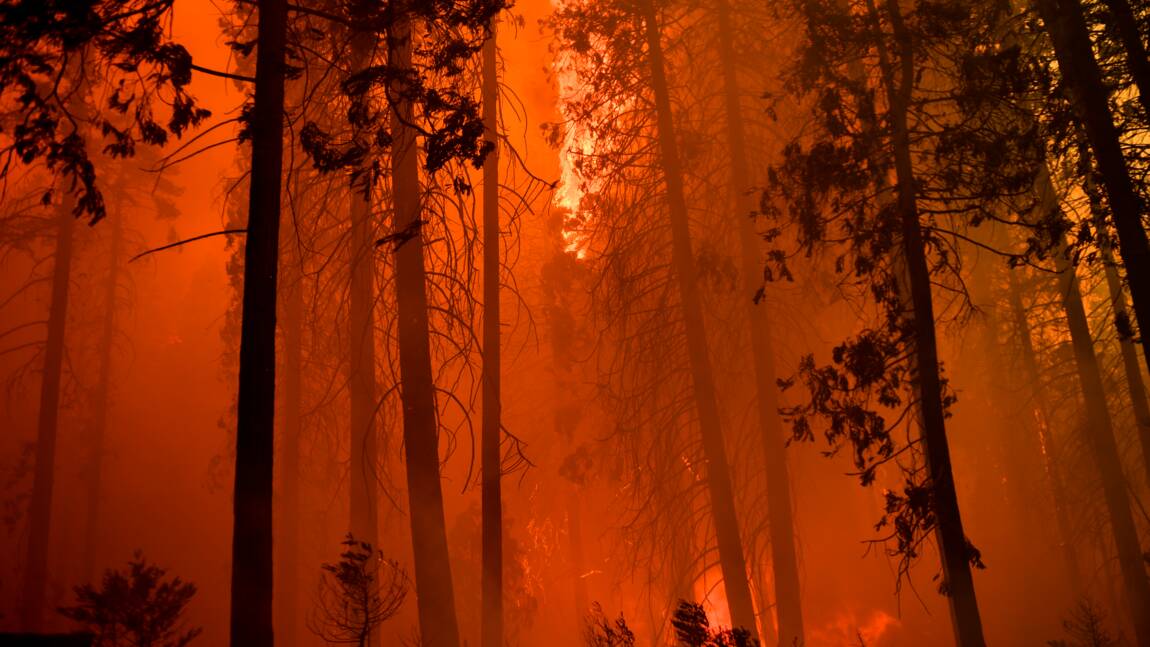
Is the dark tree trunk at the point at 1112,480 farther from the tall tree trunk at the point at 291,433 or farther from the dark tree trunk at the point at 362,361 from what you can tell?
the tall tree trunk at the point at 291,433

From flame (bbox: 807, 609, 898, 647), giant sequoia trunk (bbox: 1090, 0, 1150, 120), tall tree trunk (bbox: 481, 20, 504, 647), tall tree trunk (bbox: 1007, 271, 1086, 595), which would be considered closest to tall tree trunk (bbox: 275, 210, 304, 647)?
tall tree trunk (bbox: 481, 20, 504, 647)

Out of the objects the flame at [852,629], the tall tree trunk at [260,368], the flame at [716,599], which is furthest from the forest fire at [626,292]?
the flame at [716,599]

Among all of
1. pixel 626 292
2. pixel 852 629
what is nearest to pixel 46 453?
pixel 626 292

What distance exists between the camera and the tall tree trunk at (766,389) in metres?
11.6

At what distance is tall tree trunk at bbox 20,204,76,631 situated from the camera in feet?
50.6

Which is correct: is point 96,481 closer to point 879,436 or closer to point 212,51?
point 212,51

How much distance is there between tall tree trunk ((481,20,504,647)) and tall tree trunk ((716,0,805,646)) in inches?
156

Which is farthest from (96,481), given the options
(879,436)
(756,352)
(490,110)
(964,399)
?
(964,399)

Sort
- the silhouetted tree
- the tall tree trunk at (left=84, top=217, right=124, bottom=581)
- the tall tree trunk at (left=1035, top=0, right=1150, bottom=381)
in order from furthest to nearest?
the tall tree trunk at (left=84, top=217, right=124, bottom=581)
the tall tree trunk at (left=1035, top=0, right=1150, bottom=381)
the silhouetted tree

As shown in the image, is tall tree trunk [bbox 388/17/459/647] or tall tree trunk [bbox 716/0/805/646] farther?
tall tree trunk [bbox 716/0/805/646]

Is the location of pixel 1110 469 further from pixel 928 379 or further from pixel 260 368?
pixel 260 368

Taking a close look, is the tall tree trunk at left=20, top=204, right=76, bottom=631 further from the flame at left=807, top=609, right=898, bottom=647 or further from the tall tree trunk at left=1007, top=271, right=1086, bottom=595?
the tall tree trunk at left=1007, top=271, right=1086, bottom=595

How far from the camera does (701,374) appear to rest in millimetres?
11383

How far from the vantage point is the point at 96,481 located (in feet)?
84.4
